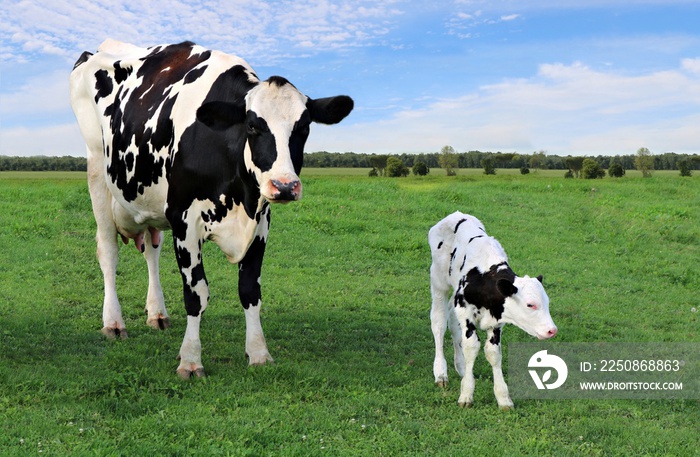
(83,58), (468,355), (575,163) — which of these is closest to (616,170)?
(575,163)

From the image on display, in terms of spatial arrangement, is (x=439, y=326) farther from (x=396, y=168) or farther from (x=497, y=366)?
(x=396, y=168)

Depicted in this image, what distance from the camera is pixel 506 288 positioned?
6.92m

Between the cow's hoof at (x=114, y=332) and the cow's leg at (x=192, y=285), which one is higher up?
the cow's leg at (x=192, y=285)

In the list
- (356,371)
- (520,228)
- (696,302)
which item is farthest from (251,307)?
(520,228)

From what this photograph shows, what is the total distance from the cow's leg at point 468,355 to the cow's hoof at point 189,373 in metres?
2.83

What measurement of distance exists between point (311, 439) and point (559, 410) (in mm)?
2663

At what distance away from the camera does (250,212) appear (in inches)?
311

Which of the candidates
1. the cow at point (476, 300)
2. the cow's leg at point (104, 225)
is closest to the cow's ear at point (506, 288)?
the cow at point (476, 300)

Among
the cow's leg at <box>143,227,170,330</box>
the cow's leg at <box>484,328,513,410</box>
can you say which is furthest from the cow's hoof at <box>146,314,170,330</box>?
the cow's leg at <box>484,328,513,410</box>

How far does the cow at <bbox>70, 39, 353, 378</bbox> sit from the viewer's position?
7.33 meters

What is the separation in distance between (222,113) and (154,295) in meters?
4.00

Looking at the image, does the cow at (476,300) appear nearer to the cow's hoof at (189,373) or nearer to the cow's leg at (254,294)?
the cow's leg at (254,294)

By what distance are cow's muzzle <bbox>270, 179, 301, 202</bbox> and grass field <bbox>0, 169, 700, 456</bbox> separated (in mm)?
2006

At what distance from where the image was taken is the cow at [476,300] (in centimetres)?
690
